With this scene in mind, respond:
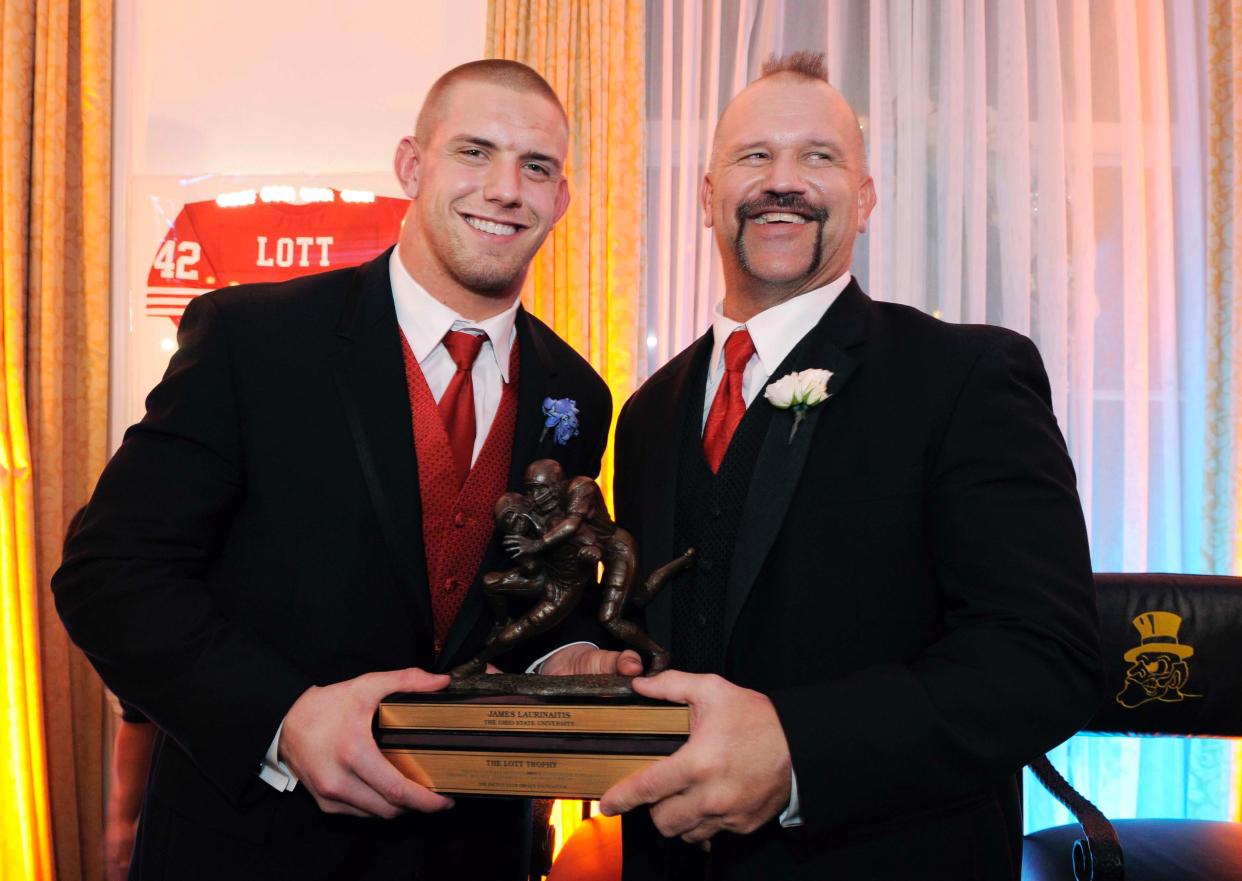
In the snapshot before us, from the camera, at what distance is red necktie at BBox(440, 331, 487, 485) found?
6.91ft

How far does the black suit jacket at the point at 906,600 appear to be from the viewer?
4.95ft

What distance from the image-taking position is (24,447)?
4.11 m

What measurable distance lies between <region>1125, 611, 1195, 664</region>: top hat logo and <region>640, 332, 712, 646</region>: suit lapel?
1.93 m

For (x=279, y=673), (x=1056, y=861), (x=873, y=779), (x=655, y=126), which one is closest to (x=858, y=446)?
(x=873, y=779)

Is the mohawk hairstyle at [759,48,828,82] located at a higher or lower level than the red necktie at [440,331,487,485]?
higher

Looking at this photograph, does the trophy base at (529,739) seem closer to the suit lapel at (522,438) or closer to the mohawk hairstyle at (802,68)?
the suit lapel at (522,438)

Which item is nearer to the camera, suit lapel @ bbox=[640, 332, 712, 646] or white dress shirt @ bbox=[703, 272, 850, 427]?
suit lapel @ bbox=[640, 332, 712, 646]

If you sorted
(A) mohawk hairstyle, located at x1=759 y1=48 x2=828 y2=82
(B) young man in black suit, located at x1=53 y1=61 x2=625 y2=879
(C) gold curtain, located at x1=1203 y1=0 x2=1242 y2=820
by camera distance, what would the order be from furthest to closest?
(C) gold curtain, located at x1=1203 y1=0 x2=1242 y2=820
(A) mohawk hairstyle, located at x1=759 y1=48 x2=828 y2=82
(B) young man in black suit, located at x1=53 y1=61 x2=625 y2=879

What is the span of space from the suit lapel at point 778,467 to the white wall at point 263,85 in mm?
2935

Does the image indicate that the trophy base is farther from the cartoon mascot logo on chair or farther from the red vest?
the cartoon mascot logo on chair

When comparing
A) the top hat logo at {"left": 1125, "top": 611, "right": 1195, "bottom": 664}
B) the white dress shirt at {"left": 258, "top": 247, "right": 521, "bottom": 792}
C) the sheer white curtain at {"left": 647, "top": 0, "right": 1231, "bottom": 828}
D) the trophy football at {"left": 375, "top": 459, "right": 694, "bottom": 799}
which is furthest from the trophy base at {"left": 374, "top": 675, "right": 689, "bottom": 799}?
the sheer white curtain at {"left": 647, "top": 0, "right": 1231, "bottom": 828}

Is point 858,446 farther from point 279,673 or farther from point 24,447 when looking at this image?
point 24,447

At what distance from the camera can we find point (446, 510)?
203 centimetres


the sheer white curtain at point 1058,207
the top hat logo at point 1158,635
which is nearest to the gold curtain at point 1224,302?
the sheer white curtain at point 1058,207
